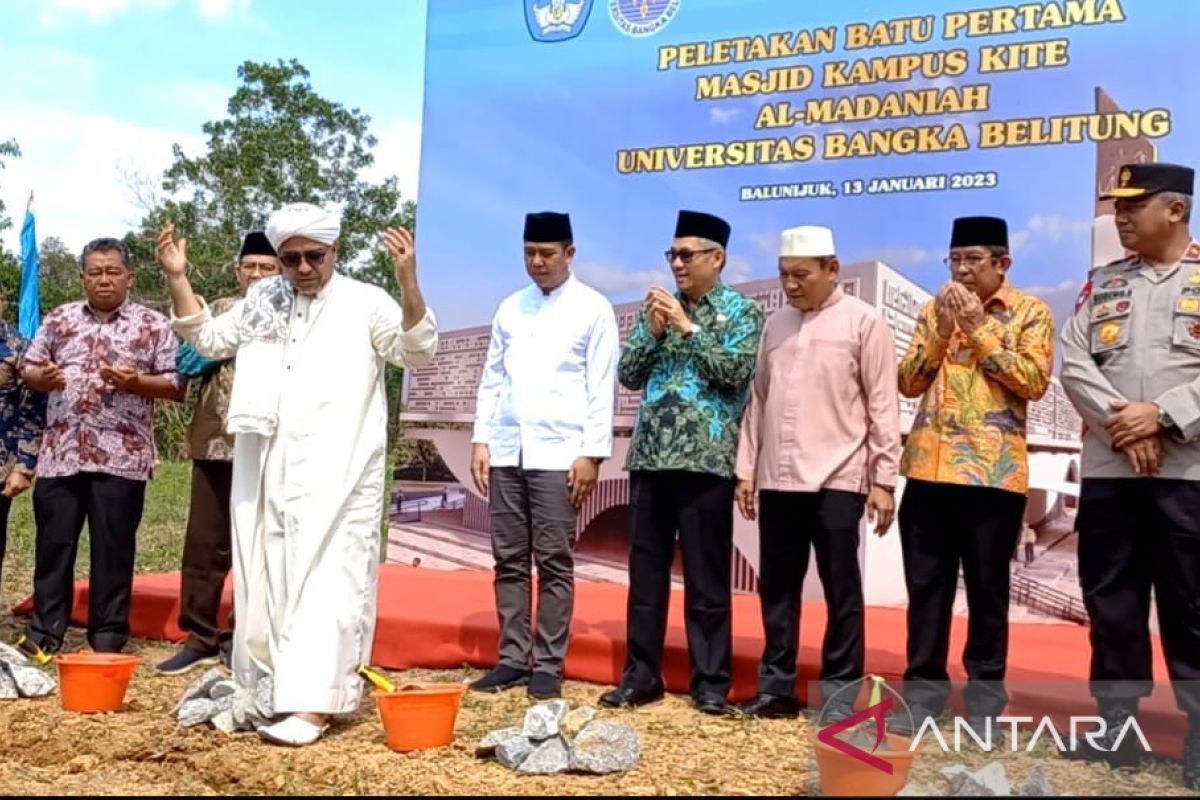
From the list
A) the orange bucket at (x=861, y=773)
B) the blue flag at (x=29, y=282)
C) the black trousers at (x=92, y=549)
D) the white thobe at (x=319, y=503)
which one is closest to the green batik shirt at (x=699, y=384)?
the white thobe at (x=319, y=503)

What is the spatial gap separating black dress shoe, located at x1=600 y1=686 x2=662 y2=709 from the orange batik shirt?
113 cm

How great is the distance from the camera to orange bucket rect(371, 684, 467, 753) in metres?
3.26

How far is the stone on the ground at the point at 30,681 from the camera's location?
13.1 ft

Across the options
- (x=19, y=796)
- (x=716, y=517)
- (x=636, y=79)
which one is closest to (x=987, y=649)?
(x=716, y=517)

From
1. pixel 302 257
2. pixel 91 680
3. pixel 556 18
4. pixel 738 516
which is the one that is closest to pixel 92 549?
pixel 91 680

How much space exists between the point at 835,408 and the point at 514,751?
145cm

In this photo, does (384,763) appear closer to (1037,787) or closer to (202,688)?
(202,688)

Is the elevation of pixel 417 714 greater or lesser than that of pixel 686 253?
lesser

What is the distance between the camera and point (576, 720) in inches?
136

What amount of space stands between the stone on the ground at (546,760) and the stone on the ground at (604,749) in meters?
0.03

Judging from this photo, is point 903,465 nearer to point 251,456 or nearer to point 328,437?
point 328,437

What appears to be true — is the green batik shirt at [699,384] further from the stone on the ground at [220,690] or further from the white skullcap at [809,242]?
the stone on the ground at [220,690]

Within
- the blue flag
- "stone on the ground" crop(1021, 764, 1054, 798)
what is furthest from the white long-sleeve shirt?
the blue flag

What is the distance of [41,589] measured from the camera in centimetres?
A: 458
